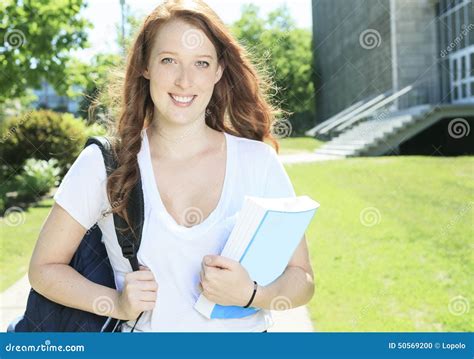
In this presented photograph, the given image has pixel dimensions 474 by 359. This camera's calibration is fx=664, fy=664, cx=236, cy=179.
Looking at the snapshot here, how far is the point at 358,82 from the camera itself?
77.1 ft

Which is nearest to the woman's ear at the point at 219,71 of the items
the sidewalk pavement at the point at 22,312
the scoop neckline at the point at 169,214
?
the scoop neckline at the point at 169,214

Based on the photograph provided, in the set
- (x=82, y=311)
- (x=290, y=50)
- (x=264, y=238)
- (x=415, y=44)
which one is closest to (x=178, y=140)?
(x=264, y=238)

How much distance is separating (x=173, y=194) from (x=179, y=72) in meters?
0.30

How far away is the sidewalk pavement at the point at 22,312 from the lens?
3.91 metres

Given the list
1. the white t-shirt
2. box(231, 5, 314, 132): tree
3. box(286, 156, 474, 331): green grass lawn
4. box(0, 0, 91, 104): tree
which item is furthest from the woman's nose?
box(231, 5, 314, 132): tree

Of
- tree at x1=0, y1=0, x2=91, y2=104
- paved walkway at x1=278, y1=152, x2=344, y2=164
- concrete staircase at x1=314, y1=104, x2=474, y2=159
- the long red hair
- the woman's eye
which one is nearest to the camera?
the long red hair

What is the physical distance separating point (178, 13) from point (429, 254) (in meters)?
4.50

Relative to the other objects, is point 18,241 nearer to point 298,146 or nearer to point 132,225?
point 132,225

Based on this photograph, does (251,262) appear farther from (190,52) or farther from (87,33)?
(87,33)

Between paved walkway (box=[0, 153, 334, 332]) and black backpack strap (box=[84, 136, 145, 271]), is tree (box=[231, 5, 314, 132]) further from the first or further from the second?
black backpack strap (box=[84, 136, 145, 271])

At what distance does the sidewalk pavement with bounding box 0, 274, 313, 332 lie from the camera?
3.91 meters

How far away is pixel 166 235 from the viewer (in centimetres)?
155

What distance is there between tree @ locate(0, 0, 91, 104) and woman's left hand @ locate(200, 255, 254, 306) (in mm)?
6000

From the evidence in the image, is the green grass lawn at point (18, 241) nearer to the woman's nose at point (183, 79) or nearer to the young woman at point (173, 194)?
the young woman at point (173, 194)
